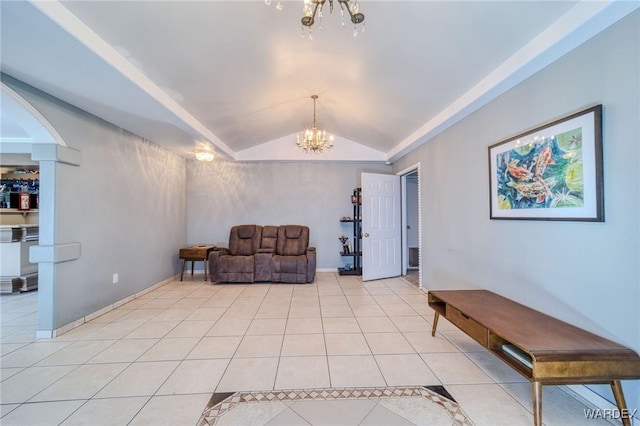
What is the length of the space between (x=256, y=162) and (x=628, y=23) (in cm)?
537

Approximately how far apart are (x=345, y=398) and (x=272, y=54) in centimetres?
293

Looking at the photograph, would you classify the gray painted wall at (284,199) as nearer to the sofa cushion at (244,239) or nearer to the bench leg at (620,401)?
the sofa cushion at (244,239)

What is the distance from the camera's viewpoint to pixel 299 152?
18.5ft

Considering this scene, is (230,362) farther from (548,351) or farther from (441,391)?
(548,351)

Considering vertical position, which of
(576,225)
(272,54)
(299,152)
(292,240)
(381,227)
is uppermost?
(272,54)

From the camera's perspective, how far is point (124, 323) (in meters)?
3.11

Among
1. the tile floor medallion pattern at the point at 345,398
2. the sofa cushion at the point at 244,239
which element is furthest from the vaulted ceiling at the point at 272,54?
the tile floor medallion pattern at the point at 345,398

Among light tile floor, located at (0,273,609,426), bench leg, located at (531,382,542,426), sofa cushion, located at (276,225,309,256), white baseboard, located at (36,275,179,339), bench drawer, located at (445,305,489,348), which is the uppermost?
sofa cushion, located at (276,225,309,256)

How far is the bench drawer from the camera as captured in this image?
190 centimetres

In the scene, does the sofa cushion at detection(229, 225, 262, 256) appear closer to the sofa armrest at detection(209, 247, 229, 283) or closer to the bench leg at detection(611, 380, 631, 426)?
the sofa armrest at detection(209, 247, 229, 283)

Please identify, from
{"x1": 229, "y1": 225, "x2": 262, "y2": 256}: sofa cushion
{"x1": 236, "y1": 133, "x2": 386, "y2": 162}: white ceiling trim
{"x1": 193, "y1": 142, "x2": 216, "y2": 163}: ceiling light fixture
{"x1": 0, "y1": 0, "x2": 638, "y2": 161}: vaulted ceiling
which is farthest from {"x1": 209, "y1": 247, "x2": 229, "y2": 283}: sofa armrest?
{"x1": 0, "y1": 0, "x2": 638, "y2": 161}: vaulted ceiling

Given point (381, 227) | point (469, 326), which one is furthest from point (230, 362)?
point (381, 227)

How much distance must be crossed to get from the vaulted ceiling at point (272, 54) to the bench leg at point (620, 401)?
6.84ft

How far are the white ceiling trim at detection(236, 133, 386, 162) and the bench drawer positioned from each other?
391 centimetres
